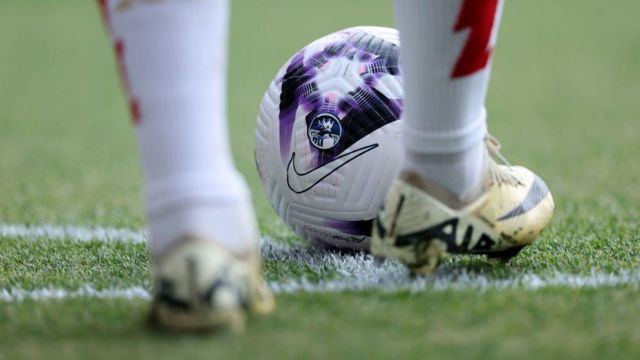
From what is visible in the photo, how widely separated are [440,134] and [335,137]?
1.57 feet

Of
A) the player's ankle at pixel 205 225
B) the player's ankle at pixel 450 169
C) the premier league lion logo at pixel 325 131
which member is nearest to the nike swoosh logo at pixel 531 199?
the player's ankle at pixel 450 169

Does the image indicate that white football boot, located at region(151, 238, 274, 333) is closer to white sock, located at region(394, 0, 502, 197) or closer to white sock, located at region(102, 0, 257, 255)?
white sock, located at region(102, 0, 257, 255)

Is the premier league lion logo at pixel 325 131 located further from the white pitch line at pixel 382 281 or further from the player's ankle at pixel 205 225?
the player's ankle at pixel 205 225

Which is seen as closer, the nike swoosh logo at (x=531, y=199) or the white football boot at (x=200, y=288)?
the white football boot at (x=200, y=288)

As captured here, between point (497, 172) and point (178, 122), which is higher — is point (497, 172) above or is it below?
below

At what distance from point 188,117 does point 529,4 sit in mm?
10668

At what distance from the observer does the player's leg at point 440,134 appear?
1.90 meters

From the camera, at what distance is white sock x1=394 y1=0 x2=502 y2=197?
6.23 feet

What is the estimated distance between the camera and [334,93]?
7.95ft

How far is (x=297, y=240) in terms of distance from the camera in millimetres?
2832

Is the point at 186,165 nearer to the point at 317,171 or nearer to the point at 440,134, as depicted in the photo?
the point at 440,134

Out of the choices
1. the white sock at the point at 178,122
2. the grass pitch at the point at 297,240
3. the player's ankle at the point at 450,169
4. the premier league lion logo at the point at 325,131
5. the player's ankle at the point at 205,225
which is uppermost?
the white sock at the point at 178,122

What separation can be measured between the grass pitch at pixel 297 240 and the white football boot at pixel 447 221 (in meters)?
0.09

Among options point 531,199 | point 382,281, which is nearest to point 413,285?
point 382,281
